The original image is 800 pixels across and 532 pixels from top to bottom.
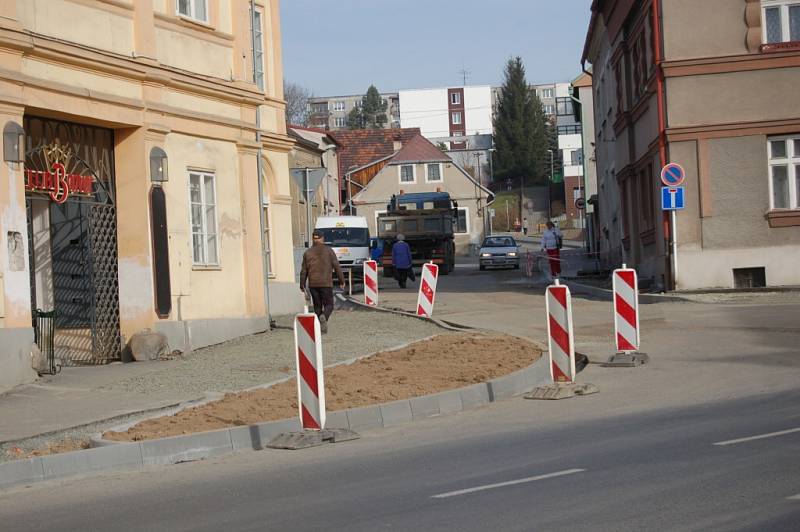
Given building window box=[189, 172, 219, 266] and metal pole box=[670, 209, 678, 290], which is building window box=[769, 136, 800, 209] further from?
building window box=[189, 172, 219, 266]

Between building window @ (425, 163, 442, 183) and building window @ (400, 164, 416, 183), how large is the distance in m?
1.35

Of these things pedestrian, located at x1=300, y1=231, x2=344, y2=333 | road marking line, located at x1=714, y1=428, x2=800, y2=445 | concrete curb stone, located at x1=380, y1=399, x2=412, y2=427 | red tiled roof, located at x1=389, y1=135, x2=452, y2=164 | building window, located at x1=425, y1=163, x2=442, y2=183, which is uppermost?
red tiled roof, located at x1=389, y1=135, x2=452, y2=164

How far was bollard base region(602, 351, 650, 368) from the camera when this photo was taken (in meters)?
15.5

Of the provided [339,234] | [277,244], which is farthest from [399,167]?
[277,244]

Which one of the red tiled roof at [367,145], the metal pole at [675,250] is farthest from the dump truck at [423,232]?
the red tiled roof at [367,145]

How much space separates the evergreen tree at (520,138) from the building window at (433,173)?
31431 millimetres

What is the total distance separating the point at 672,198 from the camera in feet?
83.8

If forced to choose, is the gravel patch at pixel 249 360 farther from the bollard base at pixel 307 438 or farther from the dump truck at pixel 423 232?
the dump truck at pixel 423 232

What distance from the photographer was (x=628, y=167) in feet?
111

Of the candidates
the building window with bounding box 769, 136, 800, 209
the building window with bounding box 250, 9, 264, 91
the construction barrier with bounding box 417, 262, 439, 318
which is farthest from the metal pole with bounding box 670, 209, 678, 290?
the building window with bounding box 250, 9, 264, 91

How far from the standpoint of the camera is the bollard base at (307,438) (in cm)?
1067

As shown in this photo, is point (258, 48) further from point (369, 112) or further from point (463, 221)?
point (369, 112)

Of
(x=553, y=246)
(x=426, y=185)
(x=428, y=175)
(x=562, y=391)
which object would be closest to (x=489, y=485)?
(x=562, y=391)

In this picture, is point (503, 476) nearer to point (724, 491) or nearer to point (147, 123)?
point (724, 491)
